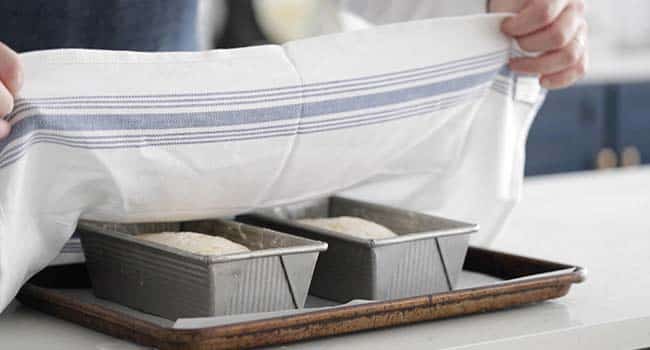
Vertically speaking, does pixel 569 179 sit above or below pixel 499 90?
below

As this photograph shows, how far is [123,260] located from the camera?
0.84m

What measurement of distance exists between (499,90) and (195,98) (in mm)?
349

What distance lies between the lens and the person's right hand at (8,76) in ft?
2.46

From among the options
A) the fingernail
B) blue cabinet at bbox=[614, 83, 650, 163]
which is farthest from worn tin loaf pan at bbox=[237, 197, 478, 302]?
blue cabinet at bbox=[614, 83, 650, 163]

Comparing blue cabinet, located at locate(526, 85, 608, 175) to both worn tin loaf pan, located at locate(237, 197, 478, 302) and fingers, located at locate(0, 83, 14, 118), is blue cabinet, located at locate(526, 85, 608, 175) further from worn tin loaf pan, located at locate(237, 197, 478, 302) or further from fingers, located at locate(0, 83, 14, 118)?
fingers, located at locate(0, 83, 14, 118)

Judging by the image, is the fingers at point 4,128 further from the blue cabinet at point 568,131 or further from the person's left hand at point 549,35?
the blue cabinet at point 568,131

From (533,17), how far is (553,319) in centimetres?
32

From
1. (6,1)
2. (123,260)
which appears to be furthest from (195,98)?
(6,1)

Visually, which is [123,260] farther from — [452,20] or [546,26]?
[546,26]

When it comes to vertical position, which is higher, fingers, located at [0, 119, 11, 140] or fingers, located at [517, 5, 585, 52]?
fingers, located at [517, 5, 585, 52]

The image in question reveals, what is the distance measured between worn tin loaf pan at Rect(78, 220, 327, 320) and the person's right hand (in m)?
0.14

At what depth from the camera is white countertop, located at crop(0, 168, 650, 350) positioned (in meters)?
0.79

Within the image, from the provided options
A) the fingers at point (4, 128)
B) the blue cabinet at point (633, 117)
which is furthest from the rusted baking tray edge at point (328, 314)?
the blue cabinet at point (633, 117)

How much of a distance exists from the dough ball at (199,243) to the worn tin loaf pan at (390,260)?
7 centimetres
